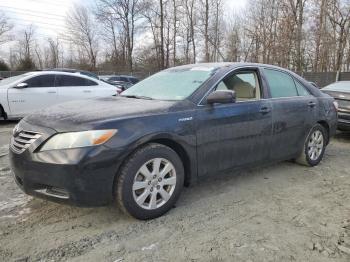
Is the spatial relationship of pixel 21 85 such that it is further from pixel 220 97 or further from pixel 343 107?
pixel 343 107

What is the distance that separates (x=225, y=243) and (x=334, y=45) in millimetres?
30485

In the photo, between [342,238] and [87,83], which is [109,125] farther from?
[87,83]

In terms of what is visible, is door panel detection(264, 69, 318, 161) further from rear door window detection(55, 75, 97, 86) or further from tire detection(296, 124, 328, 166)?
rear door window detection(55, 75, 97, 86)

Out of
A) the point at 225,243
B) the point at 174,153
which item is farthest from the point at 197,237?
the point at 174,153

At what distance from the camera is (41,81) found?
8.95m

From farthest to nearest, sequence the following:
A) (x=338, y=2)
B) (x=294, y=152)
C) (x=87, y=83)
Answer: (x=338, y=2) → (x=87, y=83) → (x=294, y=152)

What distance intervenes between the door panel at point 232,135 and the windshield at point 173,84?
1.20ft

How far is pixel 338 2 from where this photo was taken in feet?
94.1

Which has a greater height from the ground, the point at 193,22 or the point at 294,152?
the point at 193,22

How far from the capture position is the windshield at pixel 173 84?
148 inches

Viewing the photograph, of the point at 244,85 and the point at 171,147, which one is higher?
the point at 244,85

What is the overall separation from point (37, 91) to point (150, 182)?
6780 mm

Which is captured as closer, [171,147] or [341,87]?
[171,147]

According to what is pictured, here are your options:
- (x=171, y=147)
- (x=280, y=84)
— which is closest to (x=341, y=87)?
(x=280, y=84)
